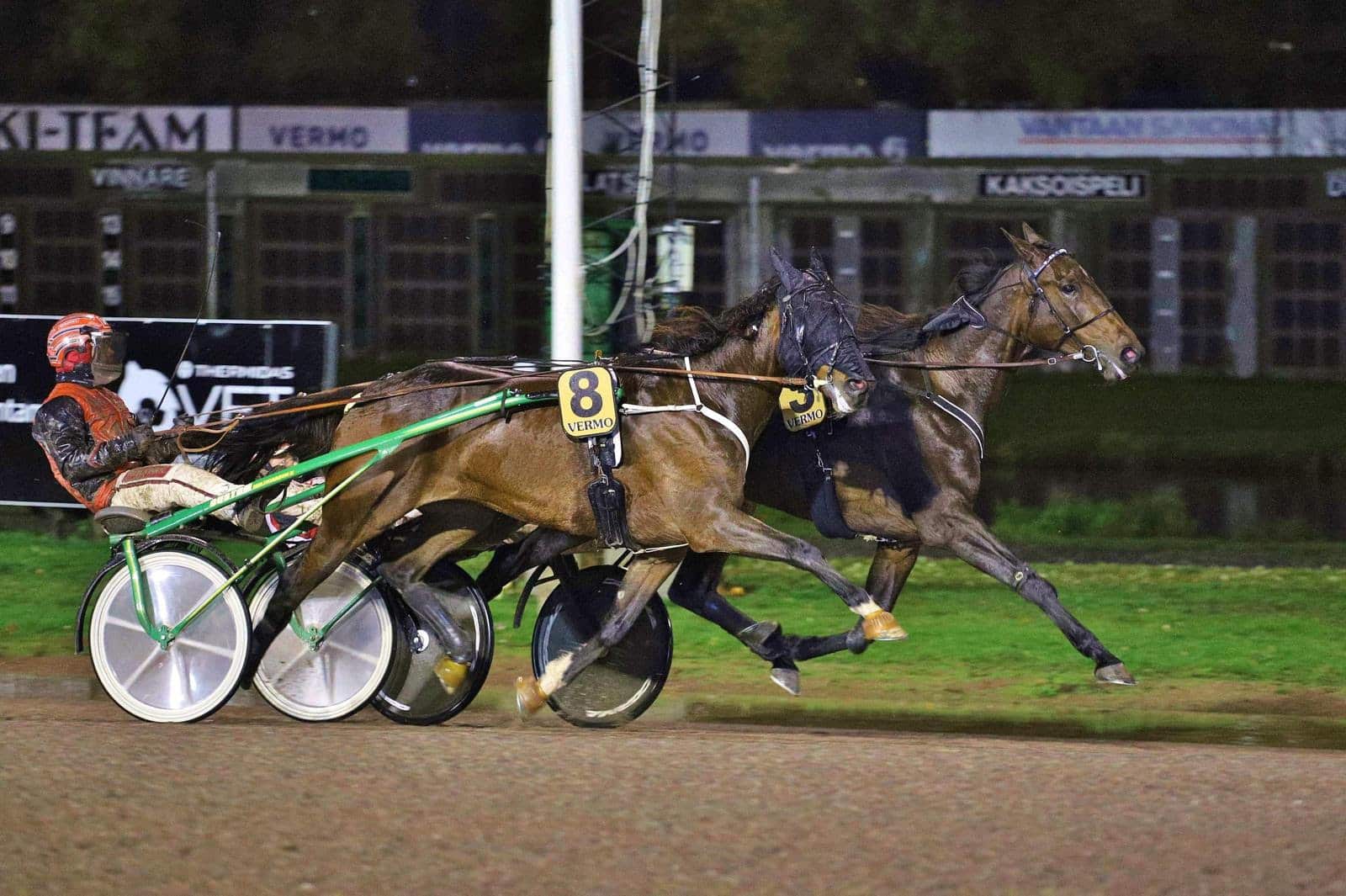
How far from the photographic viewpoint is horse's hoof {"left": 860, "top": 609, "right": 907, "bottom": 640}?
669 cm

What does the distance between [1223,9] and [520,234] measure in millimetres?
9334

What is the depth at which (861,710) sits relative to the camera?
8016 mm

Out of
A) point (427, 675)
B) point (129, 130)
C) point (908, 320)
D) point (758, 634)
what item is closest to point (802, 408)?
point (758, 634)

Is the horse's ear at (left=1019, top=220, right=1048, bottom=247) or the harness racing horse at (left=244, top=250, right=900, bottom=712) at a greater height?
the horse's ear at (left=1019, top=220, right=1048, bottom=247)

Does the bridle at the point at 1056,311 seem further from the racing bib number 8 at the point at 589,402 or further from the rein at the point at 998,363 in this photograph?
the racing bib number 8 at the point at 589,402

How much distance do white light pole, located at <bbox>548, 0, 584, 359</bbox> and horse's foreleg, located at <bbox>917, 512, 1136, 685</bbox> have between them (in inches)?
119

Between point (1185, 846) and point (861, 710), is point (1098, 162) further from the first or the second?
point (1185, 846)

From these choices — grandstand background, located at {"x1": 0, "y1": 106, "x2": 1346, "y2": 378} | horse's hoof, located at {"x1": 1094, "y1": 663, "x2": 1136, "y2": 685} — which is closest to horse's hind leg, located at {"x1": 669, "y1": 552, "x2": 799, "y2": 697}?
horse's hoof, located at {"x1": 1094, "y1": 663, "x2": 1136, "y2": 685}

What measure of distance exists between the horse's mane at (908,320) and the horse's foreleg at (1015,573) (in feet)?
2.67

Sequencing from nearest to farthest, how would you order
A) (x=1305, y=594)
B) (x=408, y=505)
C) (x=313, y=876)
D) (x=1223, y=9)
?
(x=313, y=876) → (x=408, y=505) → (x=1305, y=594) → (x=1223, y=9)

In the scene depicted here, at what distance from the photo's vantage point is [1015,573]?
762 cm

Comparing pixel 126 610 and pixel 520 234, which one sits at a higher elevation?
pixel 520 234

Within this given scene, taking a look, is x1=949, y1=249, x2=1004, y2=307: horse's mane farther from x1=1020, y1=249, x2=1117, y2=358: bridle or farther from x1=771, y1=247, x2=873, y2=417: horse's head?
x1=771, y1=247, x2=873, y2=417: horse's head

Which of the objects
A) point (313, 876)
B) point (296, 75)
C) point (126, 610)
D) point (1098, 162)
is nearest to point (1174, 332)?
point (1098, 162)
